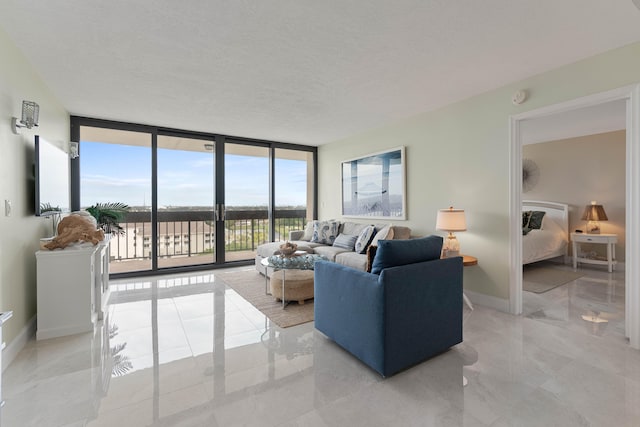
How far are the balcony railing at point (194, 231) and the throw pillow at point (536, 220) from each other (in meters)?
4.53

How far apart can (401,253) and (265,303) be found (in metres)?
2.02

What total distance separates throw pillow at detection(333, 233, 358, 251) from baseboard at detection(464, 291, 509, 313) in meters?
1.69

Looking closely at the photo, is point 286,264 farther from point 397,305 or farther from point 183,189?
point 183,189

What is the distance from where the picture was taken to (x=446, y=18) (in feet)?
6.63

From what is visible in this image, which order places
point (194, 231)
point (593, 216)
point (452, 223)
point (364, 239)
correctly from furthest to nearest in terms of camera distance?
point (194, 231) < point (593, 216) < point (364, 239) < point (452, 223)

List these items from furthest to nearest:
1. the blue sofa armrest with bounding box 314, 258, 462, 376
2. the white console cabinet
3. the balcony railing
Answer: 1. the balcony railing
2. the white console cabinet
3. the blue sofa armrest with bounding box 314, 258, 462, 376

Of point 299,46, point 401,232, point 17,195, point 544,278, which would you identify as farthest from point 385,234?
point 17,195

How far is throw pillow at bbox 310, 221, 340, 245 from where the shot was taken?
5070mm

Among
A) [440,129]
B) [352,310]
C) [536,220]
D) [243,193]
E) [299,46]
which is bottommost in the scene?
[352,310]

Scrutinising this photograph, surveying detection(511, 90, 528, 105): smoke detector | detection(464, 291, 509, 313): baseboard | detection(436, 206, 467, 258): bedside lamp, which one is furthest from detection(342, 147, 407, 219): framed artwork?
detection(511, 90, 528, 105): smoke detector

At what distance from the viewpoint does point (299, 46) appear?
2.37 meters

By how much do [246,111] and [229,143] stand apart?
1.65 metres

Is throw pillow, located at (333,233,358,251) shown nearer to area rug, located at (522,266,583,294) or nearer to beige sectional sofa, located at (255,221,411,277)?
beige sectional sofa, located at (255,221,411,277)

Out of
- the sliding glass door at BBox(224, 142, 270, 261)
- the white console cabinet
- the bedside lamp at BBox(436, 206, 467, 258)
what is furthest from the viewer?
the sliding glass door at BBox(224, 142, 270, 261)
